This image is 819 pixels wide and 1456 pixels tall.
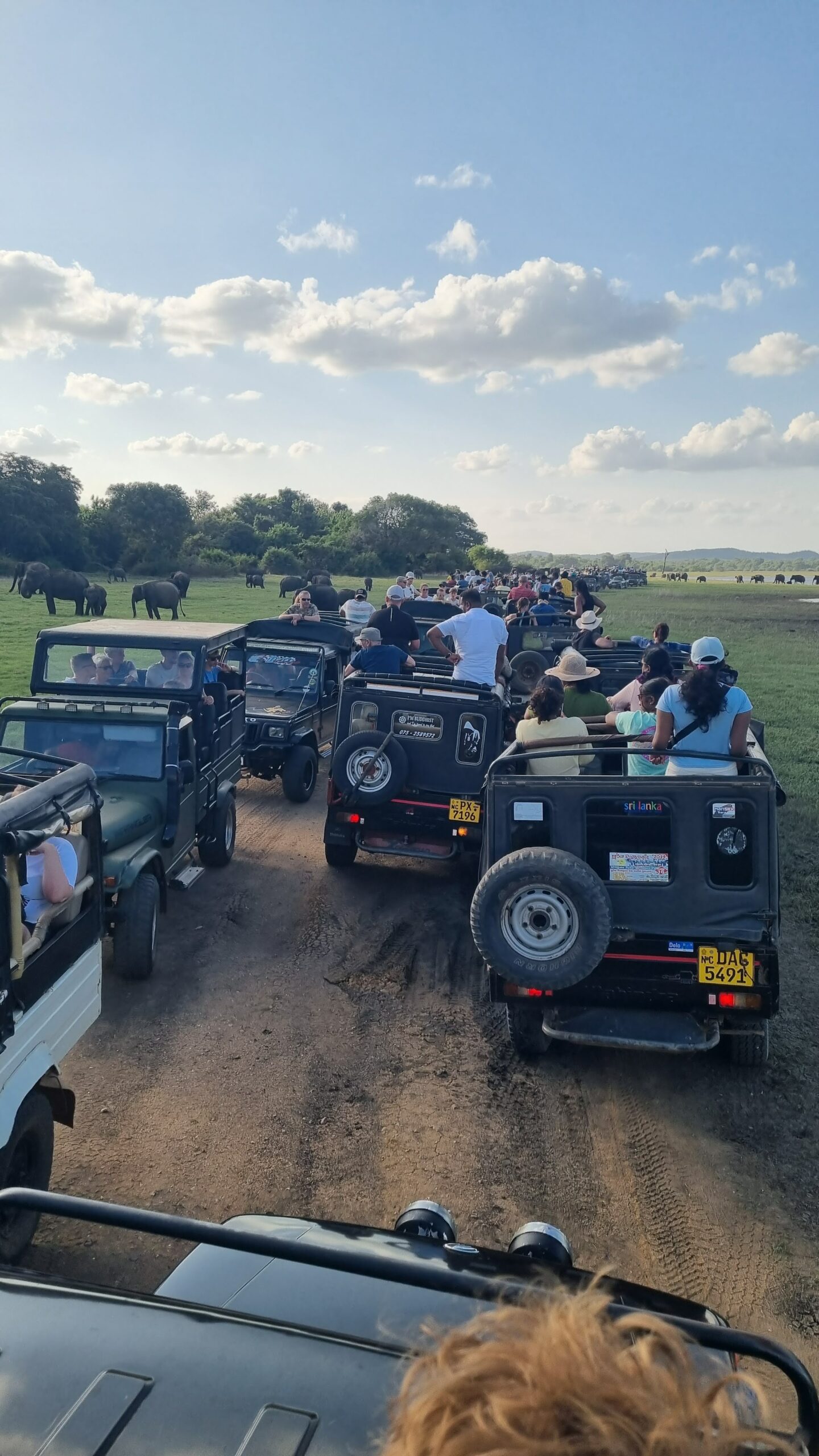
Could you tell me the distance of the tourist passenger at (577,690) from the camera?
8.09 metres

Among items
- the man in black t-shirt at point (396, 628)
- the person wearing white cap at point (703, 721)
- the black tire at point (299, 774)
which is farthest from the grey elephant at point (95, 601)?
the person wearing white cap at point (703, 721)

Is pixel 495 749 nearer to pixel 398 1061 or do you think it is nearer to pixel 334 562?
pixel 398 1061

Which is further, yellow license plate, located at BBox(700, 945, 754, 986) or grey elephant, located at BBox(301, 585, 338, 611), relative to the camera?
grey elephant, located at BBox(301, 585, 338, 611)

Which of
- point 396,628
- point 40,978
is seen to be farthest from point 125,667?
point 40,978

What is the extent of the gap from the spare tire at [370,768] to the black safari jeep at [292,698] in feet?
9.37

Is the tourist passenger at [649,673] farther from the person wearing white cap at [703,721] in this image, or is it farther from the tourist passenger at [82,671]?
the tourist passenger at [82,671]

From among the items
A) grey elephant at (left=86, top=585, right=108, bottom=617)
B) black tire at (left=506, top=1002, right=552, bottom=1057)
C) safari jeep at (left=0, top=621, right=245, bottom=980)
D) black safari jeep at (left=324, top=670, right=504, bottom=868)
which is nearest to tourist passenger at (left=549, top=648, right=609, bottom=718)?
black safari jeep at (left=324, top=670, right=504, bottom=868)

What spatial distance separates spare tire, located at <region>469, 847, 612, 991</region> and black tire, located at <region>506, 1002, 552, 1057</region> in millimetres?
561

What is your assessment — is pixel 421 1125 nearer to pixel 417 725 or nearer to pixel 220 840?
pixel 417 725

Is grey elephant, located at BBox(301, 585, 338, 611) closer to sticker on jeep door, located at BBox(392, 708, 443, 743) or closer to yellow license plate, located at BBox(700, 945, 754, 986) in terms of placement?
sticker on jeep door, located at BBox(392, 708, 443, 743)

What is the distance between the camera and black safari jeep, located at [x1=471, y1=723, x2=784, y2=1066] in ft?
17.0

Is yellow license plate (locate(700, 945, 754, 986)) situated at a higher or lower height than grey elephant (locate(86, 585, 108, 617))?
lower

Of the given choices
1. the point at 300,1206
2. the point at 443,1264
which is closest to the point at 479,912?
the point at 300,1206

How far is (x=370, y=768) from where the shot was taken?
841 cm
